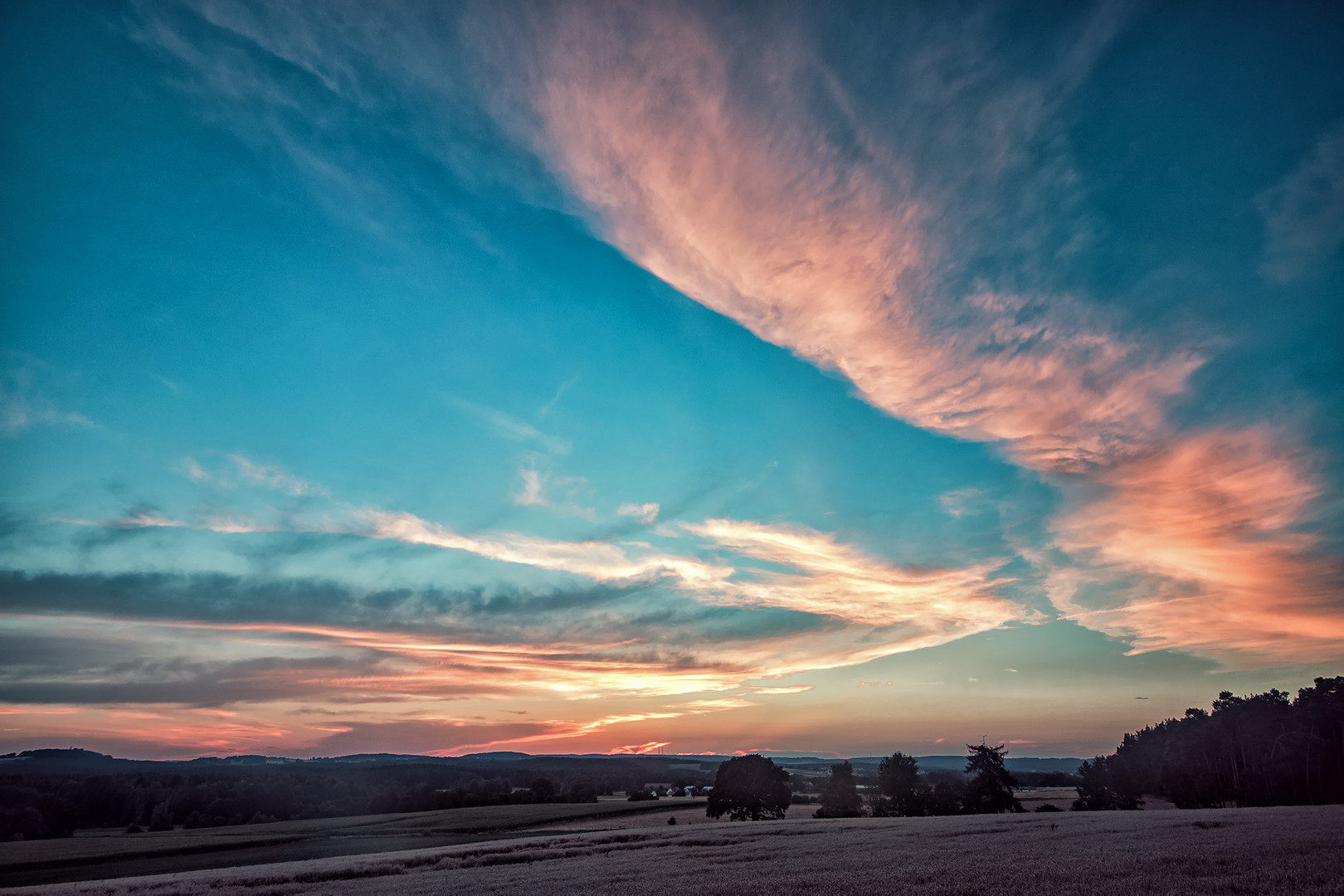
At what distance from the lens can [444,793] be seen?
461 ft

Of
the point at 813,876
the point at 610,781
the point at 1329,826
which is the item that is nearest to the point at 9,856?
the point at 813,876

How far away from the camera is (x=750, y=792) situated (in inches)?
3642

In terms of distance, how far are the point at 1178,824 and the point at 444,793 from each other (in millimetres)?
141976

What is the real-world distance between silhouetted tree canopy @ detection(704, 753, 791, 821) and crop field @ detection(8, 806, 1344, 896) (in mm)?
46082

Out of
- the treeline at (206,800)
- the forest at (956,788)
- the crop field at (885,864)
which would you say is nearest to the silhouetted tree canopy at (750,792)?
the forest at (956,788)

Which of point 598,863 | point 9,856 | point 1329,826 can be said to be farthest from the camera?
point 9,856

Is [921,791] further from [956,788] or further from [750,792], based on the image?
[750,792]

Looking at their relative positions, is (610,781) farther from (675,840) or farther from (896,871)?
(896,871)

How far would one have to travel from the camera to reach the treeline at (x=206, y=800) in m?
107

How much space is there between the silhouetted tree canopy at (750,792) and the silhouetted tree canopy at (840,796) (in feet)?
20.1

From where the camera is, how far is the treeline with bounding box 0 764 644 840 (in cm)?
10675

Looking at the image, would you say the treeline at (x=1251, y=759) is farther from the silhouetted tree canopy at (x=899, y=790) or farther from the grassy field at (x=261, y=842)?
the grassy field at (x=261, y=842)

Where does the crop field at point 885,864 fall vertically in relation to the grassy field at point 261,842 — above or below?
above

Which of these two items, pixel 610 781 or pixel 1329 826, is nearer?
pixel 1329 826
